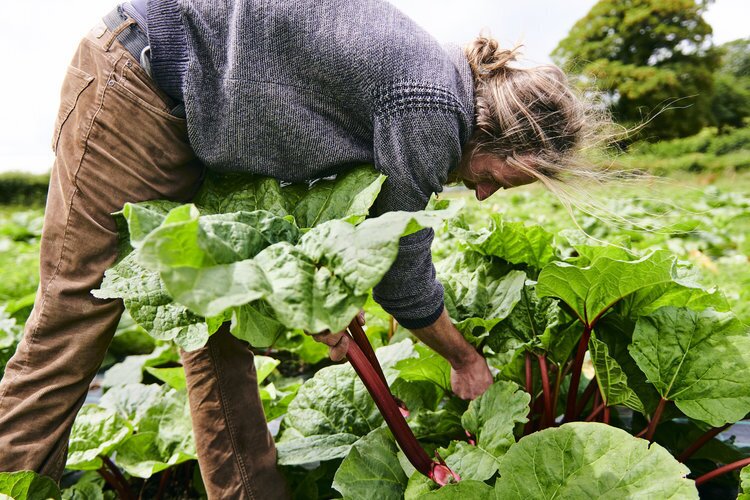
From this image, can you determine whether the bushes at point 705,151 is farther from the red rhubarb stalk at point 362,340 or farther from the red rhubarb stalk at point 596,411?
the red rhubarb stalk at point 362,340

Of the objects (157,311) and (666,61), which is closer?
(157,311)

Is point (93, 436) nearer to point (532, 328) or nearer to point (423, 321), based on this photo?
point (423, 321)

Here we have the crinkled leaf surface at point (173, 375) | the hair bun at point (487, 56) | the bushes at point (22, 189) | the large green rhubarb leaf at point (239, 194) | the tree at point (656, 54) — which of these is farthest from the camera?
the tree at point (656, 54)

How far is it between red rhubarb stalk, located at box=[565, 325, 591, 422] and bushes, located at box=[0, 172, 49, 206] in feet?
56.2

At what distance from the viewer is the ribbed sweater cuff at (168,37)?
146 centimetres

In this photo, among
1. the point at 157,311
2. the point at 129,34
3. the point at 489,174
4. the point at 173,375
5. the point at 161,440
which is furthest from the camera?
the point at 173,375

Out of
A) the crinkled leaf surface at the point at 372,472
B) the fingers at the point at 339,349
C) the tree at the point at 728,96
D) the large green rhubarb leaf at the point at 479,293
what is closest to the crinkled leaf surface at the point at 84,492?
the crinkled leaf surface at the point at 372,472

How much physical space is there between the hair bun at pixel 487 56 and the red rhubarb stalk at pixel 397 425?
825 mm

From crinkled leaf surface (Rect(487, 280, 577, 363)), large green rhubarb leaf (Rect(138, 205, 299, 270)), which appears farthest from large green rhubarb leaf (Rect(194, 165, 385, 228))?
crinkled leaf surface (Rect(487, 280, 577, 363))

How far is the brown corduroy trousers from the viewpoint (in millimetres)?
1499

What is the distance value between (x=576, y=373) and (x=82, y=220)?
1.41 metres

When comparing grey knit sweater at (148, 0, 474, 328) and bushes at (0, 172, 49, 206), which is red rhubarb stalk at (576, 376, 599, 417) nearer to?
grey knit sweater at (148, 0, 474, 328)

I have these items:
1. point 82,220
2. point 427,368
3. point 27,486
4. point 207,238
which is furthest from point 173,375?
point 207,238

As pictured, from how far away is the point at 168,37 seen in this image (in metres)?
1.46
